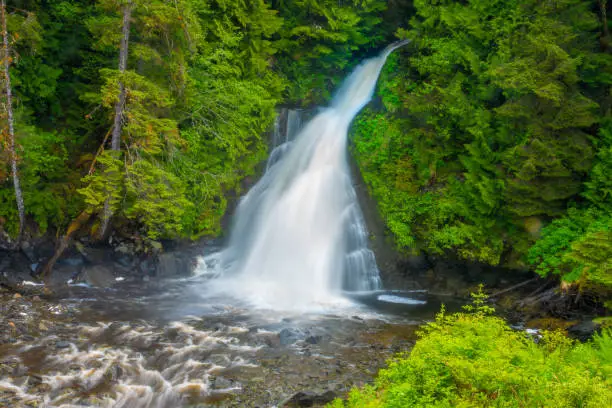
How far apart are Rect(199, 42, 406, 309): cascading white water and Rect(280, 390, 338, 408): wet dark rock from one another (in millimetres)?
5343

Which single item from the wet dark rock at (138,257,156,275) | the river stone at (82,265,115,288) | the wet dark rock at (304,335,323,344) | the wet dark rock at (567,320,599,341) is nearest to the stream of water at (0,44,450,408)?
the wet dark rock at (304,335,323,344)

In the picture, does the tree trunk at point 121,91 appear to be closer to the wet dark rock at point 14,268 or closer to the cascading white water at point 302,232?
the wet dark rock at point 14,268

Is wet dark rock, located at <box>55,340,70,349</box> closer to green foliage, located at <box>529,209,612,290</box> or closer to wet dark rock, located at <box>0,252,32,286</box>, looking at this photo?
wet dark rock, located at <box>0,252,32,286</box>

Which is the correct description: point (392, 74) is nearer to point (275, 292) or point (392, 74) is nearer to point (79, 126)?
point (275, 292)

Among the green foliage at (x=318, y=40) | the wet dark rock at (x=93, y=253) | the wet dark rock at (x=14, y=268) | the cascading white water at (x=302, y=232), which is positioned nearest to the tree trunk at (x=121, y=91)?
the wet dark rock at (x=93, y=253)

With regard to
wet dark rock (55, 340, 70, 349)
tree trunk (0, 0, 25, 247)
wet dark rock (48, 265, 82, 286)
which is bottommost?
wet dark rock (55, 340, 70, 349)

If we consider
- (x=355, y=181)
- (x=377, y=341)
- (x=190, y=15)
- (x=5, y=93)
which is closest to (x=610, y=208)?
(x=377, y=341)

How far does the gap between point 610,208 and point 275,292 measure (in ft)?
31.3

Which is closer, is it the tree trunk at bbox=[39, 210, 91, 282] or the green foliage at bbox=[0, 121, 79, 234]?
the green foliage at bbox=[0, 121, 79, 234]

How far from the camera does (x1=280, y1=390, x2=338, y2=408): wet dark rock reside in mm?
7105

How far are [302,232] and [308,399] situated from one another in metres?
9.05

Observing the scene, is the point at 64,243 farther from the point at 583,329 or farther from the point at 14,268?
the point at 583,329

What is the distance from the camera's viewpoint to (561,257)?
11.6 meters

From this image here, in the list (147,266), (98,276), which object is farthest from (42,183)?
(147,266)
